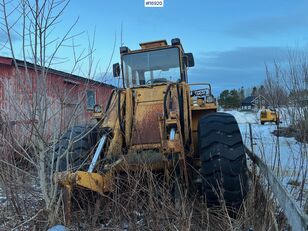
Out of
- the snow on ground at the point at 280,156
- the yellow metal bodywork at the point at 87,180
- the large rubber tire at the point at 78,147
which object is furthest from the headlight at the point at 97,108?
the snow on ground at the point at 280,156

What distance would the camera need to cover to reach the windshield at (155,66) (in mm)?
6383

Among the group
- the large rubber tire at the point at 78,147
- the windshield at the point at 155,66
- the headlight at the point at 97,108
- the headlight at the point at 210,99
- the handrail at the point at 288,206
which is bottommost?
the handrail at the point at 288,206

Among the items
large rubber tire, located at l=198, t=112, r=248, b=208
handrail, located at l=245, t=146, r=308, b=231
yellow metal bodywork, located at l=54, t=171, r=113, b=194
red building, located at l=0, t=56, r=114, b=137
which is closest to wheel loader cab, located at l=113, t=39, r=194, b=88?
red building, located at l=0, t=56, r=114, b=137

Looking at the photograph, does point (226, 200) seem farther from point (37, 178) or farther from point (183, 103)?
point (37, 178)

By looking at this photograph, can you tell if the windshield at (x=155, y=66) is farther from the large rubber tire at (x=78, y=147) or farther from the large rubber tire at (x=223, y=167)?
the large rubber tire at (x=223, y=167)

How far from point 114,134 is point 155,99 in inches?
34.1

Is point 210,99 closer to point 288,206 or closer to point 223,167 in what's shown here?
point 223,167

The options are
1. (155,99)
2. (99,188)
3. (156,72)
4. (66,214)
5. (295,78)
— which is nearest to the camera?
(66,214)

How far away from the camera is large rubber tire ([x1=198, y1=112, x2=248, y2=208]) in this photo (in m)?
4.45

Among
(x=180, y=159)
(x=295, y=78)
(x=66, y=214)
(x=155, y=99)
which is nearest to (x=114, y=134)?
(x=155, y=99)

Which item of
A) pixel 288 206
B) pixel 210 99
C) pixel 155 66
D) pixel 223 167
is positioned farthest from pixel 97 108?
pixel 288 206

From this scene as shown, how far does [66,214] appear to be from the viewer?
3969mm

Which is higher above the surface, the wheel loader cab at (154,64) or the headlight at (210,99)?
the wheel loader cab at (154,64)

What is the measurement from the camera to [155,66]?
6.39m
